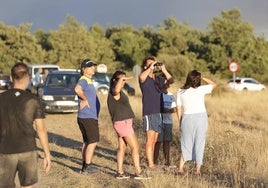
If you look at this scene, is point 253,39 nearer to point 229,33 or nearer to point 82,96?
point 229,33

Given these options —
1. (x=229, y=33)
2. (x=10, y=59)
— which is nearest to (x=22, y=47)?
(x=10, y=59)

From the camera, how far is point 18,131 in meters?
5.44

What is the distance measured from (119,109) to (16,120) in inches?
118

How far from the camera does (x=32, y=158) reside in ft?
18.0

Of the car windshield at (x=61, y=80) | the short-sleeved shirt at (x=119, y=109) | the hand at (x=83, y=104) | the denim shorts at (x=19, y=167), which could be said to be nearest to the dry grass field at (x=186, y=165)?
the short-sleeved shirt at (x=119, y=109)

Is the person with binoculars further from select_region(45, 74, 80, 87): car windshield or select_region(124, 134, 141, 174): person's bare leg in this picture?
select_region(45, 74, 80, 87): car windshield

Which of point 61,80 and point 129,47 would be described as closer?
point 61,80

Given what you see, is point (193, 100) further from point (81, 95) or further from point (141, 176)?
point (81, 95)

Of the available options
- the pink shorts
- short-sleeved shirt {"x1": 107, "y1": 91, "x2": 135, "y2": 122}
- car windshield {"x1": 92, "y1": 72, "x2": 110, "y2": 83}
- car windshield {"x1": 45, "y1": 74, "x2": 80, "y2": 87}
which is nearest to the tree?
car windshield {"x1": 92, "y1": 72, "x2": 110, "y2": 83}

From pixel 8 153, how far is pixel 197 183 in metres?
2.96

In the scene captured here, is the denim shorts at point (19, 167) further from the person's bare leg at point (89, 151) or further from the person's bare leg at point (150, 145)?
the person's bare leg at point (150, 145)

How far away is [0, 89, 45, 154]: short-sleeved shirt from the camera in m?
5.43

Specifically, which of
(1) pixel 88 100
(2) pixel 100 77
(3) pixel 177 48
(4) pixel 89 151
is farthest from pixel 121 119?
(3) pixel 177 48

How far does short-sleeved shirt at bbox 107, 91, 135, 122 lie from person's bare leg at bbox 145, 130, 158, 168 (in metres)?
0.64
